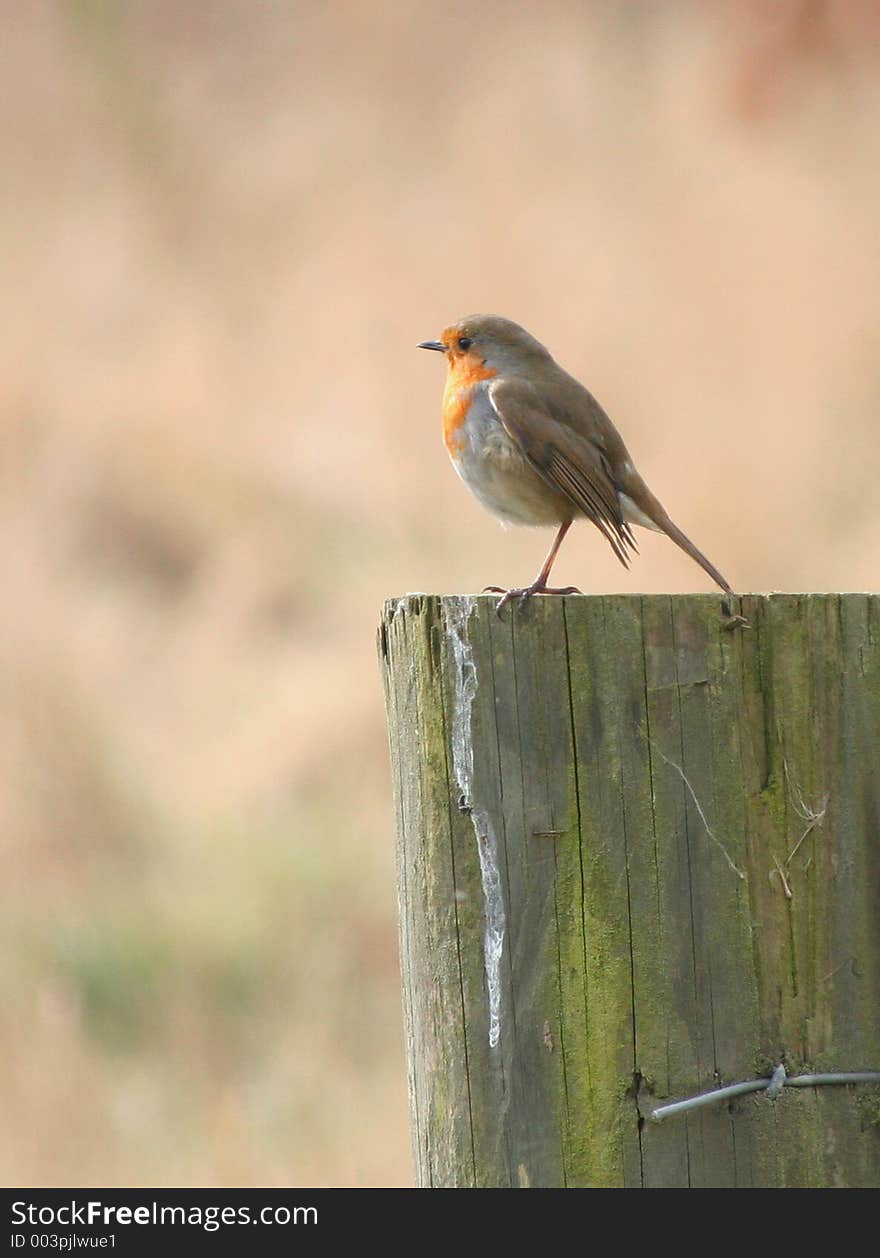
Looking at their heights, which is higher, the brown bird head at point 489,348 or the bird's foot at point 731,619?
the brown bird head at point 489,348

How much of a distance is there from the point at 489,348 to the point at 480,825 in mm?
2559

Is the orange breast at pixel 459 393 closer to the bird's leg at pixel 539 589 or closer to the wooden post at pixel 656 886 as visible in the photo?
the bird's leg at pixel 539 589

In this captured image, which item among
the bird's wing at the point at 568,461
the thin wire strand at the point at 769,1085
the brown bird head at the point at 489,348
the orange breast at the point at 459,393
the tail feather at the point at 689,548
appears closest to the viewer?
the thin wire strand at the point at 769,1085

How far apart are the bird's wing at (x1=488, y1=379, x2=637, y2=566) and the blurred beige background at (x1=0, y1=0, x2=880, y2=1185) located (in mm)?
2270

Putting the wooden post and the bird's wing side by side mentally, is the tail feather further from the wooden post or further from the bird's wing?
the wooden post

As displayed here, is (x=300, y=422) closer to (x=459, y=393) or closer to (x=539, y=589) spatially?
(x=459, y=393)

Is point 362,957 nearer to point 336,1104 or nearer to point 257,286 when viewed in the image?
point 336,1104

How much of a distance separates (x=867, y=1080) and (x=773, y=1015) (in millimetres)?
156

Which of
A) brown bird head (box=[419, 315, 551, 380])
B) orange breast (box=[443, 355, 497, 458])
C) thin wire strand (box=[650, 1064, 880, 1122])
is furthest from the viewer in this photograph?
brown bird head (box=[419, 315, 551, 380])

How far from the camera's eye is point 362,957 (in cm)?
648

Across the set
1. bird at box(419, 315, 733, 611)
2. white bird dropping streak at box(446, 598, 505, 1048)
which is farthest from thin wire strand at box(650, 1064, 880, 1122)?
bird at box(419, 315, 733, 611)

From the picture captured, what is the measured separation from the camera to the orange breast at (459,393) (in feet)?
14.8

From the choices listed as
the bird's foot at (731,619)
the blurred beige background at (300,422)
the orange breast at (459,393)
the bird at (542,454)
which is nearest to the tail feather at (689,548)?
the bird at (542,454)

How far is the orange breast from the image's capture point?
14.8ft
